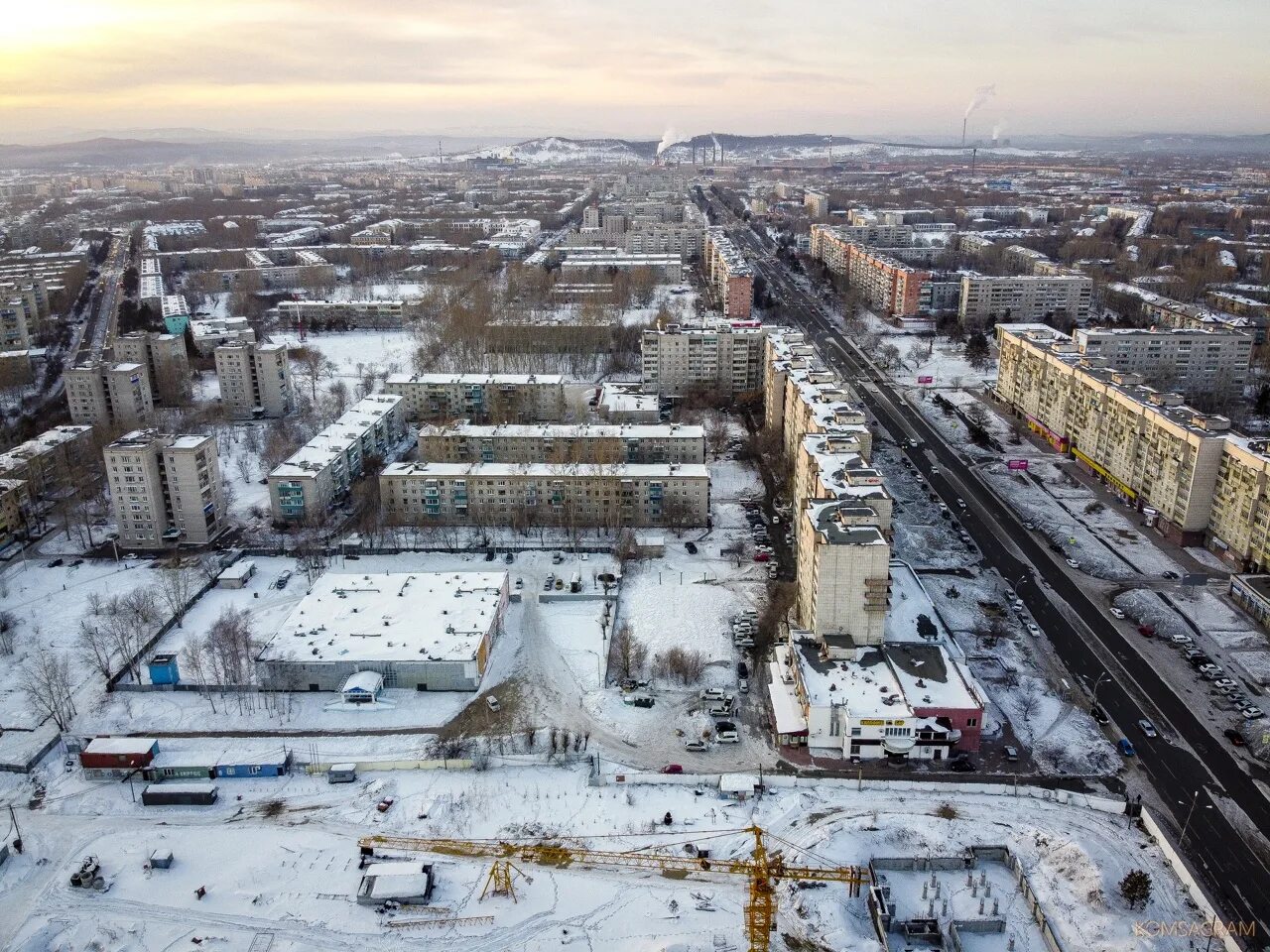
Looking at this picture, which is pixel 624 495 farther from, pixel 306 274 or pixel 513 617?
pixel 306 274

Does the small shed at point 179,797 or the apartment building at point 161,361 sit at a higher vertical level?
the apartment building at point 161,361

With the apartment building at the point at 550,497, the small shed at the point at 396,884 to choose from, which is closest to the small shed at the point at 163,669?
the small shed at the point at 396,884

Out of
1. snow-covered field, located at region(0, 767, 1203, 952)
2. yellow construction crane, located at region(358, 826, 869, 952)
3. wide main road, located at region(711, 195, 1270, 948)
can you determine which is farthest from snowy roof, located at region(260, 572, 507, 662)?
wide main road, located at region(711, 195, 1270, 948)

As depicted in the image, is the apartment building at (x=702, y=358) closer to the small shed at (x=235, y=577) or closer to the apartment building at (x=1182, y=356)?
the apartment building at (x=1182, y=356)

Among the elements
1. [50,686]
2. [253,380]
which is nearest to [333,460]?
[253,380]

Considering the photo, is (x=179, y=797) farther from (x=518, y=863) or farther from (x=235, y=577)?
(x=235, y=577)

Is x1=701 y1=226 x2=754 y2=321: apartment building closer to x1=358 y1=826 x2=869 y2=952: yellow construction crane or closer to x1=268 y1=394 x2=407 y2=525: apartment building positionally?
x1=268 y1=394 x2=407 y2=525: apartment building
